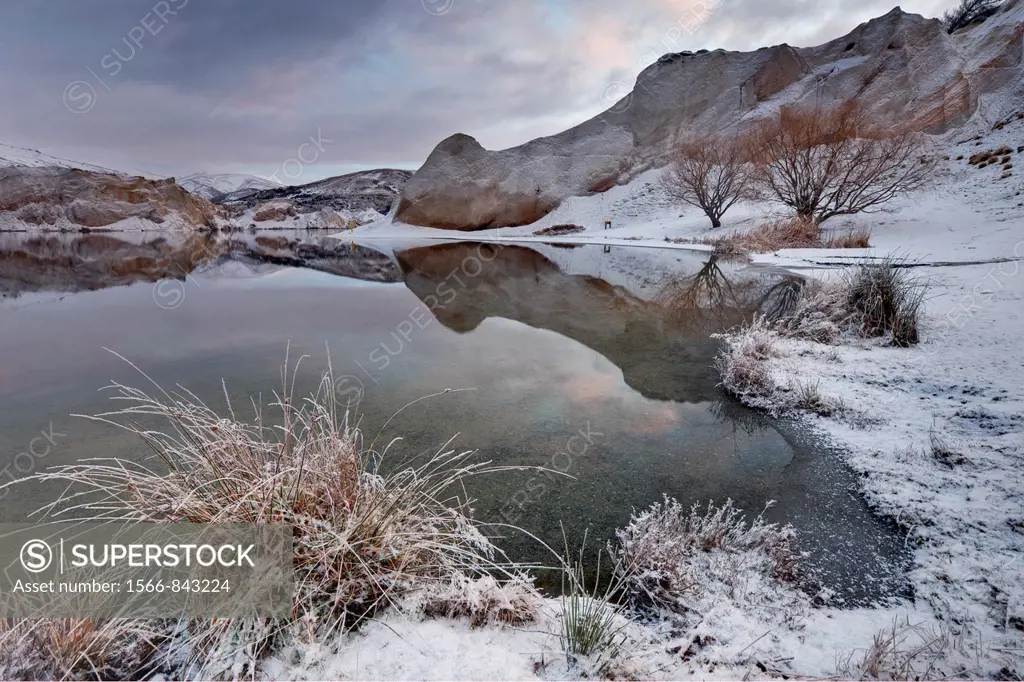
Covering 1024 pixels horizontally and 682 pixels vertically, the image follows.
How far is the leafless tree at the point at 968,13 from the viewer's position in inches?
1322

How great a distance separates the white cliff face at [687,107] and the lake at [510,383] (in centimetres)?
2839

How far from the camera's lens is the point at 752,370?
15.3 feet

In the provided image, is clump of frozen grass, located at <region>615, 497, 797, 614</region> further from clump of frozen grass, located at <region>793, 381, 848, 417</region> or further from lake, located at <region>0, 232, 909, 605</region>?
clump of frozen grass, located at <region>793, 381, 848, 417</region>

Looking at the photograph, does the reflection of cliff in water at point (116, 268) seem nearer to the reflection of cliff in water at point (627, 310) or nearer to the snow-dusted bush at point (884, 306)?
the reflection of cliff in water at point (627, 310)

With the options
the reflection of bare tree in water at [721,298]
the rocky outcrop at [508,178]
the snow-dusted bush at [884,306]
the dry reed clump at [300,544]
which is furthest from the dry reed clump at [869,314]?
the rocky outcrop at [508,178]

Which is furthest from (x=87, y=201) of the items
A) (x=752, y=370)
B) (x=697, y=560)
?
(x=697, y=560)

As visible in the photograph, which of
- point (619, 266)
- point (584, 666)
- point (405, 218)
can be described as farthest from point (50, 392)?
point (405, 218)

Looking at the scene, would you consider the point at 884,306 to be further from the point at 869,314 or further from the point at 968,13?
the point at 968,13

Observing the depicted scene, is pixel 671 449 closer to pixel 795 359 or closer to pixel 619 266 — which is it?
pixel 795 359

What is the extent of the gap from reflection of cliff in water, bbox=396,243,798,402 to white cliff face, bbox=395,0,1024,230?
83.3 ft

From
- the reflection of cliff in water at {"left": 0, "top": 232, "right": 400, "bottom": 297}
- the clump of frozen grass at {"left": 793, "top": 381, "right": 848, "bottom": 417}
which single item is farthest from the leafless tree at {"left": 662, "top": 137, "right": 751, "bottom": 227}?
the clump of frozen grass at {"left": 793, "top": 381, "right": 848, "bottom": 417}

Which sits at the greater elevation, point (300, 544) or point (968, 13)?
point (968, 13)

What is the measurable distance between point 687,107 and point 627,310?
3908 cm

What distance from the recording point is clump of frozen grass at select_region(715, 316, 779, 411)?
450cm
